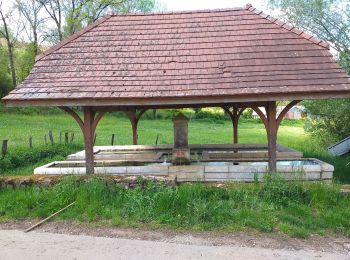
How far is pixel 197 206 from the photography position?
5.76 m

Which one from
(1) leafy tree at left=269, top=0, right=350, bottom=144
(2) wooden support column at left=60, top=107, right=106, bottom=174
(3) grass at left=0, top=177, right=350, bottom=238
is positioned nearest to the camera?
(3) grass at left=0, top=177, right=350, bottom=238

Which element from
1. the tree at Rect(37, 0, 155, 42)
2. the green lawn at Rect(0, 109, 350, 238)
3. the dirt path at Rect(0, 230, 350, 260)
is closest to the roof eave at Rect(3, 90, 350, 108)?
the green lawn at Rect(0, 109, 350, 238)

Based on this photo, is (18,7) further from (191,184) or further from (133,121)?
(191,184)

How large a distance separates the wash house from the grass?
1.18 m

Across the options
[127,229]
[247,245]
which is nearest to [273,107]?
[247,245]

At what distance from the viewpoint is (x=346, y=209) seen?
5.77 m

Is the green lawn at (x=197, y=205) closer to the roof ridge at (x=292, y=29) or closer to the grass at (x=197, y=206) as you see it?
the grass at (x=197, y=206)

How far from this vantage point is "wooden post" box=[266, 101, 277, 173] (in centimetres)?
725

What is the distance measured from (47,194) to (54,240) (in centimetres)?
163

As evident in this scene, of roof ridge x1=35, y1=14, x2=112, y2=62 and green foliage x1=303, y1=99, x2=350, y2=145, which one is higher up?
roof ridge x1=35, y1=14, x2=112, y2=62

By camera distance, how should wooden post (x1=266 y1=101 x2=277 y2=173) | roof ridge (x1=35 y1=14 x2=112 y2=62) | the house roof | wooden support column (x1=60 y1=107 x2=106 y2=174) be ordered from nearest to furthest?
1. the house roof
2. wooden post (x1=266 y1=101 x2=277 y2=173)
3. wooden support column (x1=60 y1=107 x2=106 y2=174)
4. roof ridge (x1=35 y1=14 x2=112 y2=62)

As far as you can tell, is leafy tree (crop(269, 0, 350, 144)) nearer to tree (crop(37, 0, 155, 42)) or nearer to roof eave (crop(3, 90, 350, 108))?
roof eave (crop(3, 90, 350, 108))

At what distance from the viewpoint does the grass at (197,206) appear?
5.45 metres

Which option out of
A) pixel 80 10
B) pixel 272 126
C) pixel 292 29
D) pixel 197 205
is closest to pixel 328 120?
pixel 292 29
